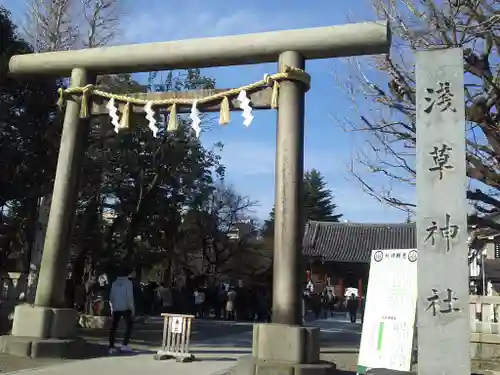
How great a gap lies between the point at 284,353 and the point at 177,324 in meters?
2.88

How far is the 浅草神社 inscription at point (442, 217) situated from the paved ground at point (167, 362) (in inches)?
189

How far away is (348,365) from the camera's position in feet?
38.2

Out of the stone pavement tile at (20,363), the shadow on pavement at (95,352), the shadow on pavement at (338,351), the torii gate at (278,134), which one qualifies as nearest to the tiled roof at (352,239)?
the shadow on pavement at (338,351)

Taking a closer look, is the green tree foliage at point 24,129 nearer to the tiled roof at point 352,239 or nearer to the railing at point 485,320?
the railing at point 485,320

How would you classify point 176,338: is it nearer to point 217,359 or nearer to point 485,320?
point 217,359

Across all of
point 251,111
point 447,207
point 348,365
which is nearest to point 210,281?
point 348,365

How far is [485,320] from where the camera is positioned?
12.6m

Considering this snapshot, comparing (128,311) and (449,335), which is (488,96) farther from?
(128,311)

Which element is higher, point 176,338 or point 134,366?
point 176,338

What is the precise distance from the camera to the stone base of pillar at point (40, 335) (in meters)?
9.60

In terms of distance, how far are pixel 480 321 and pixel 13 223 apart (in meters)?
14.7

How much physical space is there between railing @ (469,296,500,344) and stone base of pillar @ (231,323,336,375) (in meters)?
5.46

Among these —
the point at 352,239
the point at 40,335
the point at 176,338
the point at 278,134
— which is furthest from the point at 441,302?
the point at 352,239

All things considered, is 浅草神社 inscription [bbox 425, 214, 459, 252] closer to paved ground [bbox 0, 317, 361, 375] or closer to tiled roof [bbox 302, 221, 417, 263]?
paved ground [bbox 0, 317, 361, 375]
